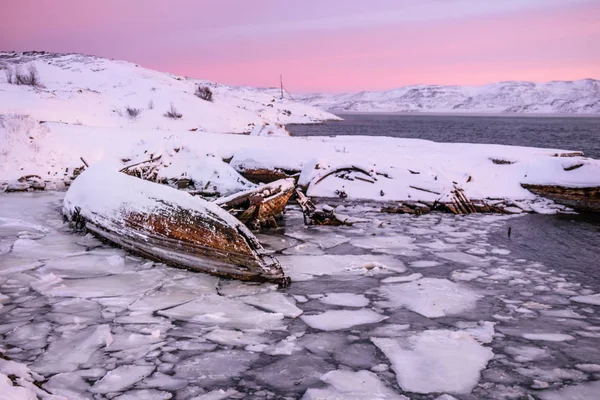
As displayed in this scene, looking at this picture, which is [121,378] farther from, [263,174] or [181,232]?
[263,174]

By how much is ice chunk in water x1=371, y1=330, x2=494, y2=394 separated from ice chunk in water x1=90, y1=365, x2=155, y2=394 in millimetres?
1666

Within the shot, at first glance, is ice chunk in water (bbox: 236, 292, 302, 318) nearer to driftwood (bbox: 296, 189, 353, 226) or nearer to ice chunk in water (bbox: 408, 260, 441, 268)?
ice chunk in water (bbox: 408, 260, 441, 268)

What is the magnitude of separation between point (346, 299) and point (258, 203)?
2.97 metres

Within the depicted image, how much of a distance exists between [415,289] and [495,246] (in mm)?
2511

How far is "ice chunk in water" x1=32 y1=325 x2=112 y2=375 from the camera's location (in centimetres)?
290

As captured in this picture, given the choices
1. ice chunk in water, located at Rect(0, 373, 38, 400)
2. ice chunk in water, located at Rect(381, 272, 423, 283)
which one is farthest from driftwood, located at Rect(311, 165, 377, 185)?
ice chunk in water, located at Rect(0, 373, 38, 400)

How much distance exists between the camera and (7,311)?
377 cm

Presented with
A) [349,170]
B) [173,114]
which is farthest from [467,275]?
[173,114]

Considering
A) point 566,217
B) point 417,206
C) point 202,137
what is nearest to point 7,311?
point 417,206

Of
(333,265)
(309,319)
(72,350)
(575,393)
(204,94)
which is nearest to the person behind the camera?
(575,393)

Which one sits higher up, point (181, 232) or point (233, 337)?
point (181, 232)

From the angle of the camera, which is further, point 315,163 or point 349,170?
point 349,170

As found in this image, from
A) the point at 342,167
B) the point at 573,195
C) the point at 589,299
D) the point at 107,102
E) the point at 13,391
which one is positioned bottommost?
the point at 589,299

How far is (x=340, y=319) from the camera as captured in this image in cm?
386
